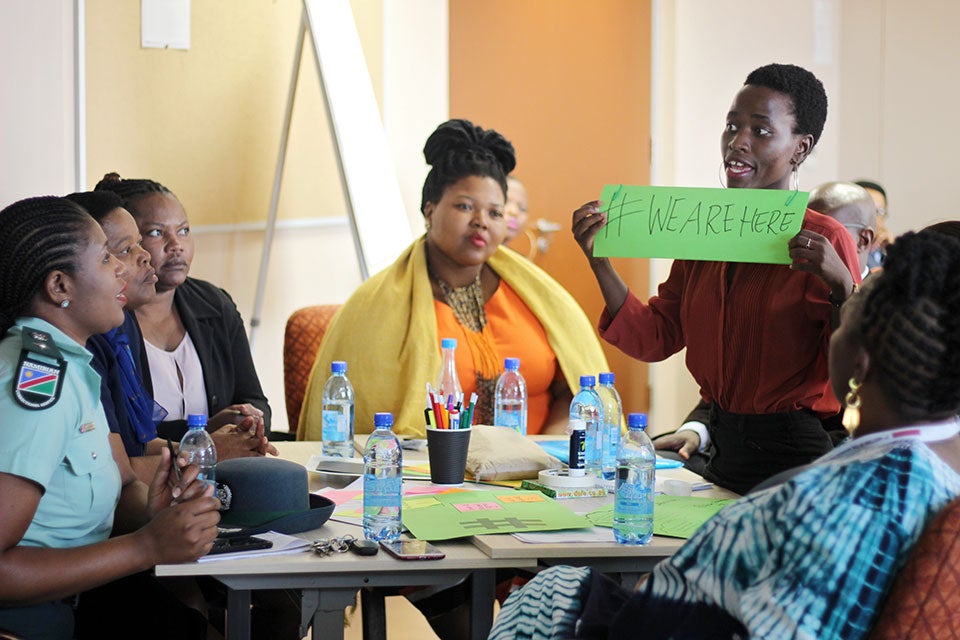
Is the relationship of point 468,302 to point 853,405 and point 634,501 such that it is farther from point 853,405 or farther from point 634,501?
point 853,405

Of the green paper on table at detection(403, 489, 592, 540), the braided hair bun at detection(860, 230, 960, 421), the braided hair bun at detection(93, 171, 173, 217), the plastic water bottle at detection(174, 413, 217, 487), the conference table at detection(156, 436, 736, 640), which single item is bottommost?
the conference table at detection(156, 436, 736, 640)

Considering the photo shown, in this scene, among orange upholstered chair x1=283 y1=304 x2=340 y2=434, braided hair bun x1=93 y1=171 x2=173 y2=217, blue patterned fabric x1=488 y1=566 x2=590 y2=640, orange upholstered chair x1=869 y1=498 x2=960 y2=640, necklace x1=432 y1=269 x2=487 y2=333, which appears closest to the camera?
orange upholstered chair x1=869 y1=498 x2=960 y2=640

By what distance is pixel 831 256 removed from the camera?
2.10 meters

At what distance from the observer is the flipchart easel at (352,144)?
4.81m

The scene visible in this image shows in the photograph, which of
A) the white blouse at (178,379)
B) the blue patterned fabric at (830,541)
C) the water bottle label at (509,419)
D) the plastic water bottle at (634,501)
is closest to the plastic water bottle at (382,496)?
the plastic water bottle at (634,501)

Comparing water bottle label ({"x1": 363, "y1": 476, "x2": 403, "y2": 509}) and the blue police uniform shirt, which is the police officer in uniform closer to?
the blue police uniform shirt

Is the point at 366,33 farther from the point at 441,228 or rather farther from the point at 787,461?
the point at 787,461

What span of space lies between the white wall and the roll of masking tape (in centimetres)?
234

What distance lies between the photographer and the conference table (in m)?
1.79

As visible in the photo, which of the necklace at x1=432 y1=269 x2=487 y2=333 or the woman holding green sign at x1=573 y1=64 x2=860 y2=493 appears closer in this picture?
the woman holding green sign at x1=573 y1=64 x2=860 y2=493

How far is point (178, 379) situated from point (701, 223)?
1636 mm

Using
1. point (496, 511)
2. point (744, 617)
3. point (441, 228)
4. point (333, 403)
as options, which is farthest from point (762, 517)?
point (441, 228)

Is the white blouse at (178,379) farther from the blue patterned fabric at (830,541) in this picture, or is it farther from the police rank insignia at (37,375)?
the blue patterned fabric at (830,541)

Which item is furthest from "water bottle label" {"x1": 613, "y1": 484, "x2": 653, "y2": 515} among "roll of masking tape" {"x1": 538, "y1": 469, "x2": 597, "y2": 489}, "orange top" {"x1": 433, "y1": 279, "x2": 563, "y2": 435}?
"orange top" {"x1": 433, "y1": 279, "x2": 563, "y2": 435}
